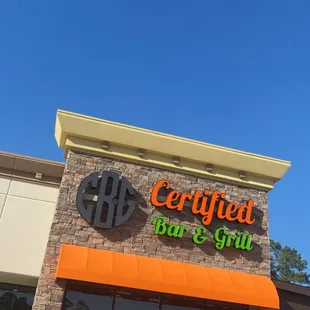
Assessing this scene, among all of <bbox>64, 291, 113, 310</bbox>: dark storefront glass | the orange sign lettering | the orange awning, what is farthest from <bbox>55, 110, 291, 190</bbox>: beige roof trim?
<bbox>64, 291, 113, 310</bbox>: dark storefront glass

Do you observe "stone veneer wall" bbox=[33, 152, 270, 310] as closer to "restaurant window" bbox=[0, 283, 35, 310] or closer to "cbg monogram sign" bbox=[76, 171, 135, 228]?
"cbg monogram sign" bbox=[76, 171, 135, 228]

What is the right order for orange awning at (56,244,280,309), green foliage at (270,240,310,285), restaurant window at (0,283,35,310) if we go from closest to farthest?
orange awning at (56,244,280,309)
restaurant window at (0,283,35,310)
green foliage at (270,240,310,285)

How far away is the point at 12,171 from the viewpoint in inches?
497

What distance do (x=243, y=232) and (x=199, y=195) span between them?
1.84 m

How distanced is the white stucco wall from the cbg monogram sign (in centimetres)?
132

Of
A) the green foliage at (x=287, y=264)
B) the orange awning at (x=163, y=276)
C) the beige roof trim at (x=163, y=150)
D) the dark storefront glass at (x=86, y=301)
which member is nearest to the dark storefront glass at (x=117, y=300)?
the dark storefront glass at (x=86, y=301)

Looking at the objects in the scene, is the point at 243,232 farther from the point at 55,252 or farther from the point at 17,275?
the point at 17,275

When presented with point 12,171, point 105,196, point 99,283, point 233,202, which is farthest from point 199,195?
point 12,171

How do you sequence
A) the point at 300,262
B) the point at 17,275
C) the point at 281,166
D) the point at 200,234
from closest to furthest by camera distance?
the point at 17,275, the point at 200,234, the point at 281,166, the point at 300,262

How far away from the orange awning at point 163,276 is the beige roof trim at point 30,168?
2.70 meters

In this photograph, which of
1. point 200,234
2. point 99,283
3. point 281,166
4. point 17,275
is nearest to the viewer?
point 99,283

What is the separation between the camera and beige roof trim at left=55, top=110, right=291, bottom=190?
485 inches

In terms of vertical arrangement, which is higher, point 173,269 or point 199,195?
point 199,195

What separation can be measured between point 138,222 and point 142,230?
26cm
